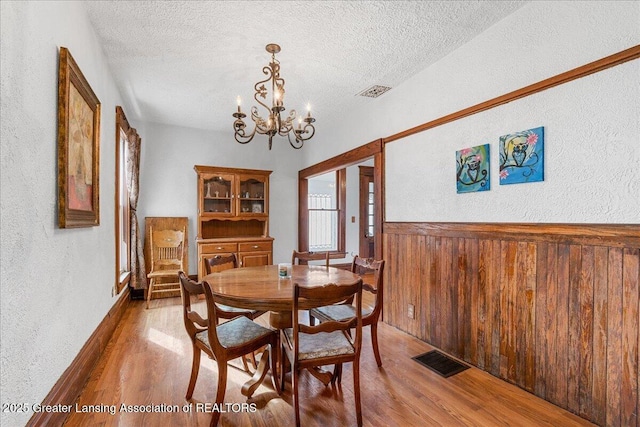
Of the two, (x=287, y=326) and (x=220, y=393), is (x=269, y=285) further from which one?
(x=220, y=393)

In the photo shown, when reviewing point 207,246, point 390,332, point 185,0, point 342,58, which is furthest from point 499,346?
point 207,246

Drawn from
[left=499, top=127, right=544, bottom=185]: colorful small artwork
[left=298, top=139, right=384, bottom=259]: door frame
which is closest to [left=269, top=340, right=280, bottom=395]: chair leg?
[left=298, top=139, right=384, bottom=259]: door frame

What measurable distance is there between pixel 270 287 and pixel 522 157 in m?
2.00

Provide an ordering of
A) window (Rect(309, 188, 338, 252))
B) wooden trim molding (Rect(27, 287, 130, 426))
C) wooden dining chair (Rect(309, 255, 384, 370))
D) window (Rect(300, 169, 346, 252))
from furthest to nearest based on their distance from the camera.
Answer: window (Rect(309, 188, 338, 252))
window (Rect(300, 169, 346, 252))
wooden dining chair (Rect(309, 255, 384, 370))
wooden trim molding (Rect(27, 287, 130, 426))

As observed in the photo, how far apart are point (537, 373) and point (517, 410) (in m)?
0.31

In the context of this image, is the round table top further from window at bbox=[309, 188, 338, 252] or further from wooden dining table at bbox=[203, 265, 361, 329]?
window at bbox=[309, 188, 338, 252]

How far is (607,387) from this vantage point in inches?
68.8

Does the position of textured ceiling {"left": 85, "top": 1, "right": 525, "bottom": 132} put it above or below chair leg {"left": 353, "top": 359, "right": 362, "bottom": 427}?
above

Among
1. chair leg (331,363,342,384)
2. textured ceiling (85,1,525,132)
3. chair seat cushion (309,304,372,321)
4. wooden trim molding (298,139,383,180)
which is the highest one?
textured ceiling (85,1,525,132)

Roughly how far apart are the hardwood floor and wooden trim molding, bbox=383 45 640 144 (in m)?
2.07

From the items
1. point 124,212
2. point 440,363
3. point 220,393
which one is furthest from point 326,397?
point 124,212

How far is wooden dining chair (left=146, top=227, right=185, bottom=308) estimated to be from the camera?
448 cm

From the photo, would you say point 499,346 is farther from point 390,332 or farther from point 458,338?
point 390,332

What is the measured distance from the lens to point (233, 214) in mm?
5051
